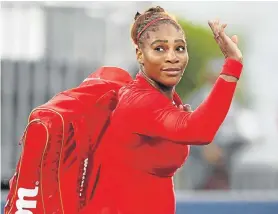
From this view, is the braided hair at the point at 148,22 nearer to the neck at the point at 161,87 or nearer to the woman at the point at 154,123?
the woman at the point at 154,123

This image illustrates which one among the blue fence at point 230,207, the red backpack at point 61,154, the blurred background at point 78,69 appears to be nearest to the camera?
the red backpack at point 61,154

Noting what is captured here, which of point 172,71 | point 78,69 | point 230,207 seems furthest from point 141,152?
point 78,69

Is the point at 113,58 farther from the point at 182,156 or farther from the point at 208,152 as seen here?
the point at 182,156

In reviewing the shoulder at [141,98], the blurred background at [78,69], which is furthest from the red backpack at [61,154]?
the blurred background at [78,69]

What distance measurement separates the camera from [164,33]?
2762 mm

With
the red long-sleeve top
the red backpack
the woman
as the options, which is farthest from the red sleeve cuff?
the red backpack

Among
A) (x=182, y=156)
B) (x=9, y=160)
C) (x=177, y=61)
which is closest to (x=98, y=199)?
(x=182, y=156)

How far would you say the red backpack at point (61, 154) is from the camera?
283cm

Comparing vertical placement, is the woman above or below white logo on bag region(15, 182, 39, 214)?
above

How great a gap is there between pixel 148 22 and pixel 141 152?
15.2 inches

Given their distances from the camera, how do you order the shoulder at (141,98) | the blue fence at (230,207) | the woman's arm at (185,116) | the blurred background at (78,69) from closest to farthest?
the woman's arm at (185,116) < the shoulder at (141,98) < the blue fence at (230,207) < the blurred background at (78,69)

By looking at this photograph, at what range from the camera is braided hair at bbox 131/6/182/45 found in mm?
2783

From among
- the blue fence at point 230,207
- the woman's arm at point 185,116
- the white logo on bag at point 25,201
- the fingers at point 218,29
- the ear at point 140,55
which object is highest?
the fingers at point 218,29

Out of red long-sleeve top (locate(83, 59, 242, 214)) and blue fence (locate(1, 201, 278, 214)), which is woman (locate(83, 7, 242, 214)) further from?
blue fence (locate(1, 201, 278, 214))
